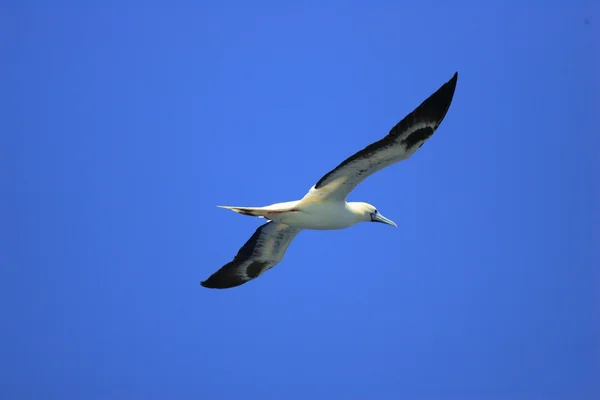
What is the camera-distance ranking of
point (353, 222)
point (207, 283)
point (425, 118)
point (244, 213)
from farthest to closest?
point (207, 283) → point (353, 222) → point (244, 213) → point (425, 118)

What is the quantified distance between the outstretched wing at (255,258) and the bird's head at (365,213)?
121 cm

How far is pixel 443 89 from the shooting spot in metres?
11.5

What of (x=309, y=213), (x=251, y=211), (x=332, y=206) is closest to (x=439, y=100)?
(x=332, y=206)

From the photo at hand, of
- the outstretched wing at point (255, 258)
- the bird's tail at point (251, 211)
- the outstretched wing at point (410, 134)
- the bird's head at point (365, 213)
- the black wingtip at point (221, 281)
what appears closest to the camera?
the outstretched wing at point (410, 134)

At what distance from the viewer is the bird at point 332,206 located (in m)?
11.4

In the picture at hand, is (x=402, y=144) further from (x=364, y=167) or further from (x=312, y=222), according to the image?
(x=312, y=222)

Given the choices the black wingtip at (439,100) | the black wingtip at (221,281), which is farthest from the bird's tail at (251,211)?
the black wingtip at (439,100)

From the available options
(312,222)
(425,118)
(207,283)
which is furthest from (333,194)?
(207,283)

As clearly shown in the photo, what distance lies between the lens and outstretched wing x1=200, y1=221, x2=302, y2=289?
14430mm

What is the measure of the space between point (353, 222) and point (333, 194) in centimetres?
94

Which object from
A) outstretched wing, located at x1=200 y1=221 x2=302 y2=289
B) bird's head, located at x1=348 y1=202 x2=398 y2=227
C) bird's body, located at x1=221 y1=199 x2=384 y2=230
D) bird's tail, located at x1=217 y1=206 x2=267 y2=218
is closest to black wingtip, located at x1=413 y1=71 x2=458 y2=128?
bird's body, located at x1=221 y1=199 x2=384 y2=230

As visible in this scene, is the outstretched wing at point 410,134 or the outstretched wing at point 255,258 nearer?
the outstretched wing at point 410,134

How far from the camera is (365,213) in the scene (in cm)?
1401

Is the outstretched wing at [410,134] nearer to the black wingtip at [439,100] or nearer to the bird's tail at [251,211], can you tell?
the black wingtip at [439,100]
